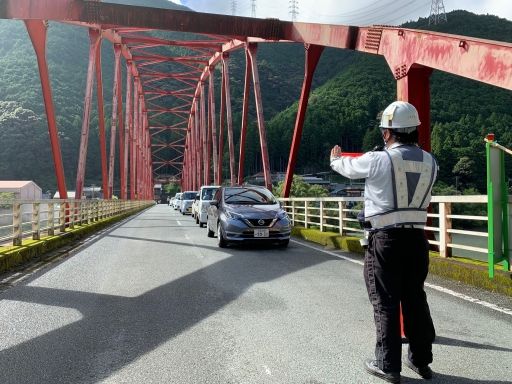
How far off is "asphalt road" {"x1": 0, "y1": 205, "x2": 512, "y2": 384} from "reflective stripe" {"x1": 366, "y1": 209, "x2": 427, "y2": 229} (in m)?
1.00

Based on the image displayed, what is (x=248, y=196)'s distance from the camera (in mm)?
13008

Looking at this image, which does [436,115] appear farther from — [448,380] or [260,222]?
[448,380]

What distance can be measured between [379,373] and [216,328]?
1.68 metres

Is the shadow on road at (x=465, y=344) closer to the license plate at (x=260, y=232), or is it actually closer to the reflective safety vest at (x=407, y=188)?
the reflective safety vest at (x=407, y=188)

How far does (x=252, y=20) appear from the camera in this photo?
17.4 m

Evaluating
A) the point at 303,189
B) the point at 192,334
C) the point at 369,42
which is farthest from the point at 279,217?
the point at 303,189

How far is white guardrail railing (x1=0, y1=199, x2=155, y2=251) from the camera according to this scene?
9.31m

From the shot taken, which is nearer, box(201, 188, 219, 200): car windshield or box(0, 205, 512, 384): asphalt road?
box(0, 205, 512, 384): asphalt road

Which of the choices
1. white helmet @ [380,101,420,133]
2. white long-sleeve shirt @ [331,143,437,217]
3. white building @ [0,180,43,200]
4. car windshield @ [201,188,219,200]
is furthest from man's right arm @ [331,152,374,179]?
white building @ [0,180,43,200]

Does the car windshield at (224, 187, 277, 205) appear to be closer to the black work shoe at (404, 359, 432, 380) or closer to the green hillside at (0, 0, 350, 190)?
the black work shoe at (404, 359, 432, 380)

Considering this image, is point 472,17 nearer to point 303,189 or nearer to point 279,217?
point 303,189

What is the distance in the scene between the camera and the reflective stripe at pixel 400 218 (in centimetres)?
308

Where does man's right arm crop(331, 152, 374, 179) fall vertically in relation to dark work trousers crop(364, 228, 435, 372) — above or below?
above

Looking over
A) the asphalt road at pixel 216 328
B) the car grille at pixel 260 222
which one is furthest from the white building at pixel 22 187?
the asphalt road at pixel 216 328
